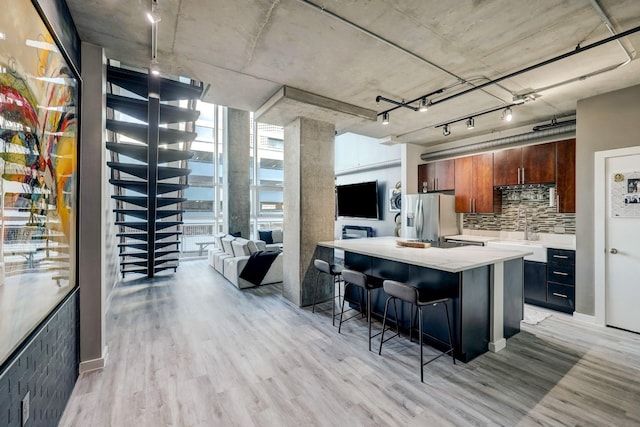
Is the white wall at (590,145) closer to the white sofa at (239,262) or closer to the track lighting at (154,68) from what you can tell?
the white sofa at (239,262)

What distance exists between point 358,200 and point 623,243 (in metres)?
4.90

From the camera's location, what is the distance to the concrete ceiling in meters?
1.99

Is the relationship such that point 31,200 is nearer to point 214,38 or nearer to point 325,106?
point 214,38

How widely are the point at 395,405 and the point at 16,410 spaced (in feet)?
6.88

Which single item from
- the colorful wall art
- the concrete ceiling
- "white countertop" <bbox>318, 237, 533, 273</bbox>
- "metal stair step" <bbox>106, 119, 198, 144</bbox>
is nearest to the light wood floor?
"white countertop" <bbox>318, 237, 533, 273</bbox>

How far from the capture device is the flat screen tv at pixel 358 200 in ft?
22.8

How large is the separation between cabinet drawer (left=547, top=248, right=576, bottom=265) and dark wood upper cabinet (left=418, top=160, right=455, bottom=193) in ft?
6.32

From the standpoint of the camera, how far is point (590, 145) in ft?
11.4

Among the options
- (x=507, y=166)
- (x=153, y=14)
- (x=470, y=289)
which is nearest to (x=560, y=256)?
(x=507, y=166)

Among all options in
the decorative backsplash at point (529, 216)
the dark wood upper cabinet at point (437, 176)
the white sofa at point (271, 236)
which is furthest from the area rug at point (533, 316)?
the white sofa at point (271, 236)

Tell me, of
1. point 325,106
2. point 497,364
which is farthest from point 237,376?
point 325,106

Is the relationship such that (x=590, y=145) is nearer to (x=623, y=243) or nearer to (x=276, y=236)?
(x=623, y=243)

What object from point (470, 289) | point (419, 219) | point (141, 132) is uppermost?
point (141, 132)

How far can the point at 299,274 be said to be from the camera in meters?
4.00
